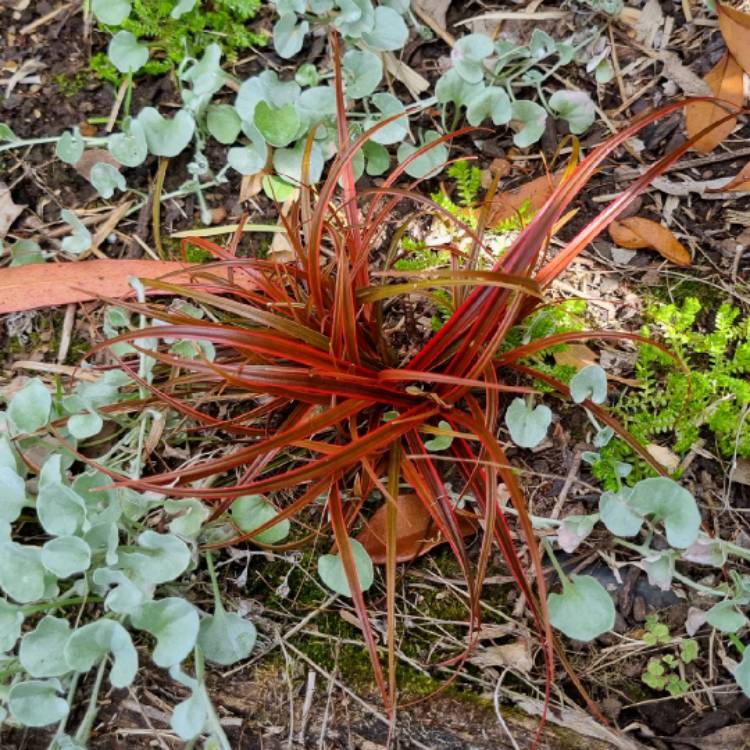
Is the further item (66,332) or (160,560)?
(66,332)

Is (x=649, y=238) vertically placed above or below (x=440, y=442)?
above

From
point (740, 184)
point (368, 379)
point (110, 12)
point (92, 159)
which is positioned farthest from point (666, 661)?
point (110, 12)

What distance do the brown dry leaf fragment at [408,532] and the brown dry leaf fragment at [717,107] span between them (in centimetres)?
99

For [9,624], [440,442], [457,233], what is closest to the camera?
[9,624]

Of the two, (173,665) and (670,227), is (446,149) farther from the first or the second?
(173,665)

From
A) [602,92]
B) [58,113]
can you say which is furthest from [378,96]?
[58,113]

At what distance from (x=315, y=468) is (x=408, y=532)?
34 cm

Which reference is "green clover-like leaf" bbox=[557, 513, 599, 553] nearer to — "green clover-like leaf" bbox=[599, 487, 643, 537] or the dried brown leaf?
"green clover-like leaf" bbox=[599, 487, 643, 537]

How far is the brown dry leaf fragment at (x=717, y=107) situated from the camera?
1710mm

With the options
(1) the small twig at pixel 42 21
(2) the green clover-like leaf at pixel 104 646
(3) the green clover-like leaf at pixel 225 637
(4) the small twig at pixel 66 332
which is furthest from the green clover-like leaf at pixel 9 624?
(1) the small twig at pixel 42 21

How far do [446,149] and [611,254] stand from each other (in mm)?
432

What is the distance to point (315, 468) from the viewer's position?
1.22 metres

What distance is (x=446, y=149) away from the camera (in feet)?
5.73

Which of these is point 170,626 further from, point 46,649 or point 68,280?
point 68,280
